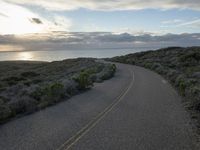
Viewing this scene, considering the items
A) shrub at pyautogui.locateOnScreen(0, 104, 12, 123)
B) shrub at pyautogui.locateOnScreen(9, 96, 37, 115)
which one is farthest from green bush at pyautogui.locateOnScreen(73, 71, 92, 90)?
shrub at pyautogui.locateOnScreen(0, 104, 12, 123)

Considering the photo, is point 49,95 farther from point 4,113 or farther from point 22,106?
point 4,113

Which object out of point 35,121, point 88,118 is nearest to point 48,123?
point 35,121

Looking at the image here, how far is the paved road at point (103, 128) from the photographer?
28.9ft

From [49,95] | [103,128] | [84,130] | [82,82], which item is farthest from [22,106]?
[82,82]

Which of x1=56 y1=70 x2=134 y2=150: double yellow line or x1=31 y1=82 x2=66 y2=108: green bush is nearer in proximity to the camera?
x1=56 y1=70 x2=134 y2=150: double yellow line

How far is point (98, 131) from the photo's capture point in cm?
1028

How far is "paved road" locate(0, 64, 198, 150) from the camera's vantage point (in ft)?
28.9

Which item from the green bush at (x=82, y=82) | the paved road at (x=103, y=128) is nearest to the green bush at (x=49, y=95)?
the paved road at (x=103, y=128)

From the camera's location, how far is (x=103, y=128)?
10703mm

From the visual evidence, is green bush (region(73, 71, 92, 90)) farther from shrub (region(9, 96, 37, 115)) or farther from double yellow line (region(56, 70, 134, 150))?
shrub (region(9, 96, 37, 115))

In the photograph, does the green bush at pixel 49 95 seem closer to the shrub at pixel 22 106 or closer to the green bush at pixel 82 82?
the shrub at pixel 22 106

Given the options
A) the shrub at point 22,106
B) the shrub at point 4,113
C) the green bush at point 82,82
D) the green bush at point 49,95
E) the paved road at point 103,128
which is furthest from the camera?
the green bush at point 82,82

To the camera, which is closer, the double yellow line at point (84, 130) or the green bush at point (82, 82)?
the double yellow line at point (84, 130)

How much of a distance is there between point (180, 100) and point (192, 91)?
0.87 meters
